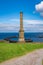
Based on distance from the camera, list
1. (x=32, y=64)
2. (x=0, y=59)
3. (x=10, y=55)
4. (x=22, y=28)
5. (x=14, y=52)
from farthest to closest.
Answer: (x=22, y=28), (x=14, y=52), (x=10, y=55), (x=0, y=59), (x=32, y=64)

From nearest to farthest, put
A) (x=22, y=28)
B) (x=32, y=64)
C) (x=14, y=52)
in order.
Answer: (x=32, y=64) < (x=14, y=52) < (x=22, y=28)

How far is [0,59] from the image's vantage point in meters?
18.0

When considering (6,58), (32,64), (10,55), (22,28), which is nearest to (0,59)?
(6,58)

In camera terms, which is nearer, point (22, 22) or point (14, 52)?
point (14, 52)

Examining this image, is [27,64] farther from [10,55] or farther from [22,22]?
[22,22]

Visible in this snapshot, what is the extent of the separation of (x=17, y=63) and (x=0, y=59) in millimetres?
2421

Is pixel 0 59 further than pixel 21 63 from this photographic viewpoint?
Yes

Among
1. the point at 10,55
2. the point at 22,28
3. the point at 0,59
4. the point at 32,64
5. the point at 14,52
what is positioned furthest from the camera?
the point at 22,28

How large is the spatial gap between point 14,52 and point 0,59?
4.02 metres

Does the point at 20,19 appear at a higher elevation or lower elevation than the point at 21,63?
higher

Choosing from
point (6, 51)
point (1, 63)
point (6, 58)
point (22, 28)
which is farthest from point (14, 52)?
point (22, 28)

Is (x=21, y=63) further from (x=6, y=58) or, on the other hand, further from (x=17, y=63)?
(x=6, y=58)

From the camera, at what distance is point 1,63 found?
54.4ft

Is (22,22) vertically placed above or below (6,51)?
above
